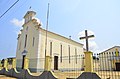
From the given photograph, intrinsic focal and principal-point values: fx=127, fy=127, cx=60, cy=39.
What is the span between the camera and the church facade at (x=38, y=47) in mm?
18484

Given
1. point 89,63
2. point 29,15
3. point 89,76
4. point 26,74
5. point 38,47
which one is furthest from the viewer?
point 29,15

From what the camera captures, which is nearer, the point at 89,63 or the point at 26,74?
the point at 89,63

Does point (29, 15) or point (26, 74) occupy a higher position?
point (29, 15)

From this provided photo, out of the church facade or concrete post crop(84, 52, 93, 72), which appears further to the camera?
the church facade

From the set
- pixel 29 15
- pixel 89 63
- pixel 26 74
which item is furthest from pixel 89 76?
pixel 29 15

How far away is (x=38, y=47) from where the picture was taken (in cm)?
1838

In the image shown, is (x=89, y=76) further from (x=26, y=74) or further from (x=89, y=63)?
(x=26, y=74)

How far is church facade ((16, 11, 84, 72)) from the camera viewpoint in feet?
60.6

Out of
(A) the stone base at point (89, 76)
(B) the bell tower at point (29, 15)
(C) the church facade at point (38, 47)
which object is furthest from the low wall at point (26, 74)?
(B) the bell tower at point (29, 15)

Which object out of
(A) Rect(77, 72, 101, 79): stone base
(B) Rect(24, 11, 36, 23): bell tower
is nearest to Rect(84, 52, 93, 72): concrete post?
(A) Rect(77, 72, 101, 79): stone base

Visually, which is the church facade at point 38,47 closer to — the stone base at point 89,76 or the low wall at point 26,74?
the low wall at point 26,74

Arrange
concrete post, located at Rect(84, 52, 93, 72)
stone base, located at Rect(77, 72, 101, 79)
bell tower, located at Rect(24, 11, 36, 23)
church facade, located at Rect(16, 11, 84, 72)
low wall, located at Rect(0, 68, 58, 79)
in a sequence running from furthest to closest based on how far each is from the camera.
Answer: bell tower, located at Rect(24, 11, 36, 23) → church facade, located at Rect(16, 11, 84, 72) → low wall, located at Rect(0, 68, 58, 79) → concrete post, located at Rect(84, 52, 93, 72) → stone base, located at Rect(77, 72, 101, 79)

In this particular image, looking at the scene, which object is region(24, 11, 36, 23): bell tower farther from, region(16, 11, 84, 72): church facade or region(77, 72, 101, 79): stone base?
region(77, 72, 101, 79): stone base

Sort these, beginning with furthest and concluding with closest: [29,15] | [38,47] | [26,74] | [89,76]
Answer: [29,15]
[38,47]
[26,74]
[89,76]
